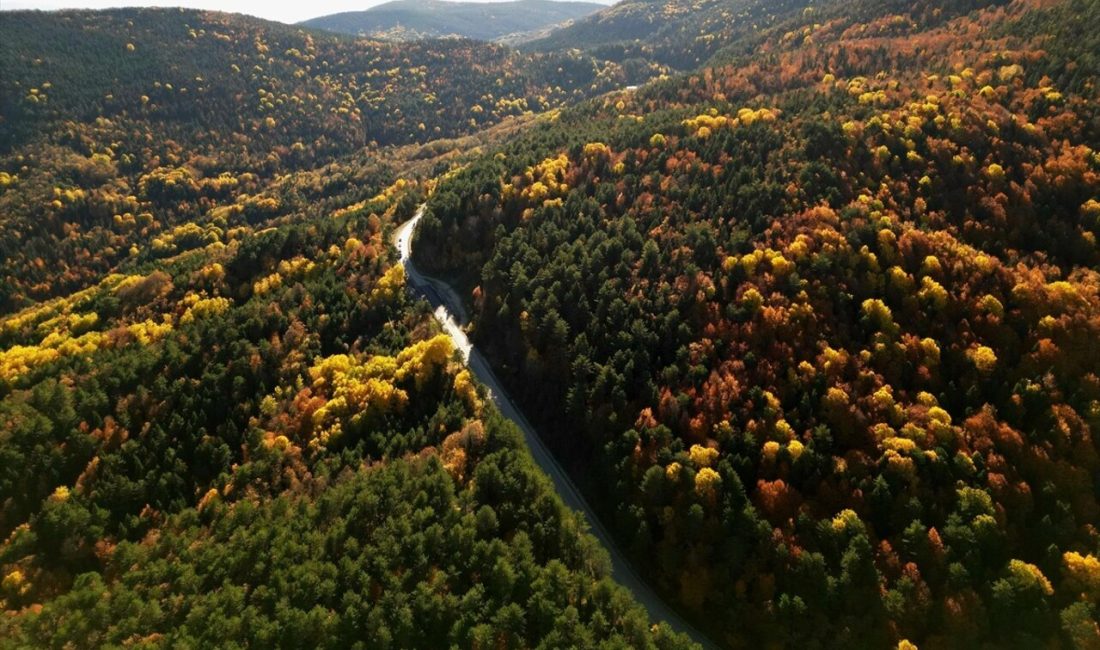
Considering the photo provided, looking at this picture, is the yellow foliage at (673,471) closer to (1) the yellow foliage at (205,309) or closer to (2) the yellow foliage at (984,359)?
(2) the yellow foliage at (984,359)

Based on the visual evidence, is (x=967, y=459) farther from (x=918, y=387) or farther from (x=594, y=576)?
→ (x=594, y=576)

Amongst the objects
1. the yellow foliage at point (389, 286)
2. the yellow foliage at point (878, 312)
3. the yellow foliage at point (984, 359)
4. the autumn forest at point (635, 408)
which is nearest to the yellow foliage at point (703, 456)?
the autumn forest at point (635, 408)

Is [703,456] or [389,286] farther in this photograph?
[389,286]

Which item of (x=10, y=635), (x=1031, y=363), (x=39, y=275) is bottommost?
(x=39, y=275)

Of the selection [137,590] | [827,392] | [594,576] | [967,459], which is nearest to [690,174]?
[827,392]

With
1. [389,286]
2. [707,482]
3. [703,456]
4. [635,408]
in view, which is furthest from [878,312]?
[389,286]

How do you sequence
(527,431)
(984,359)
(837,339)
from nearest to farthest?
(984,359) → (837,339) → (527,431)

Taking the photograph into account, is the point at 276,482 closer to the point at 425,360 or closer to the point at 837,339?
the point at 425,360
